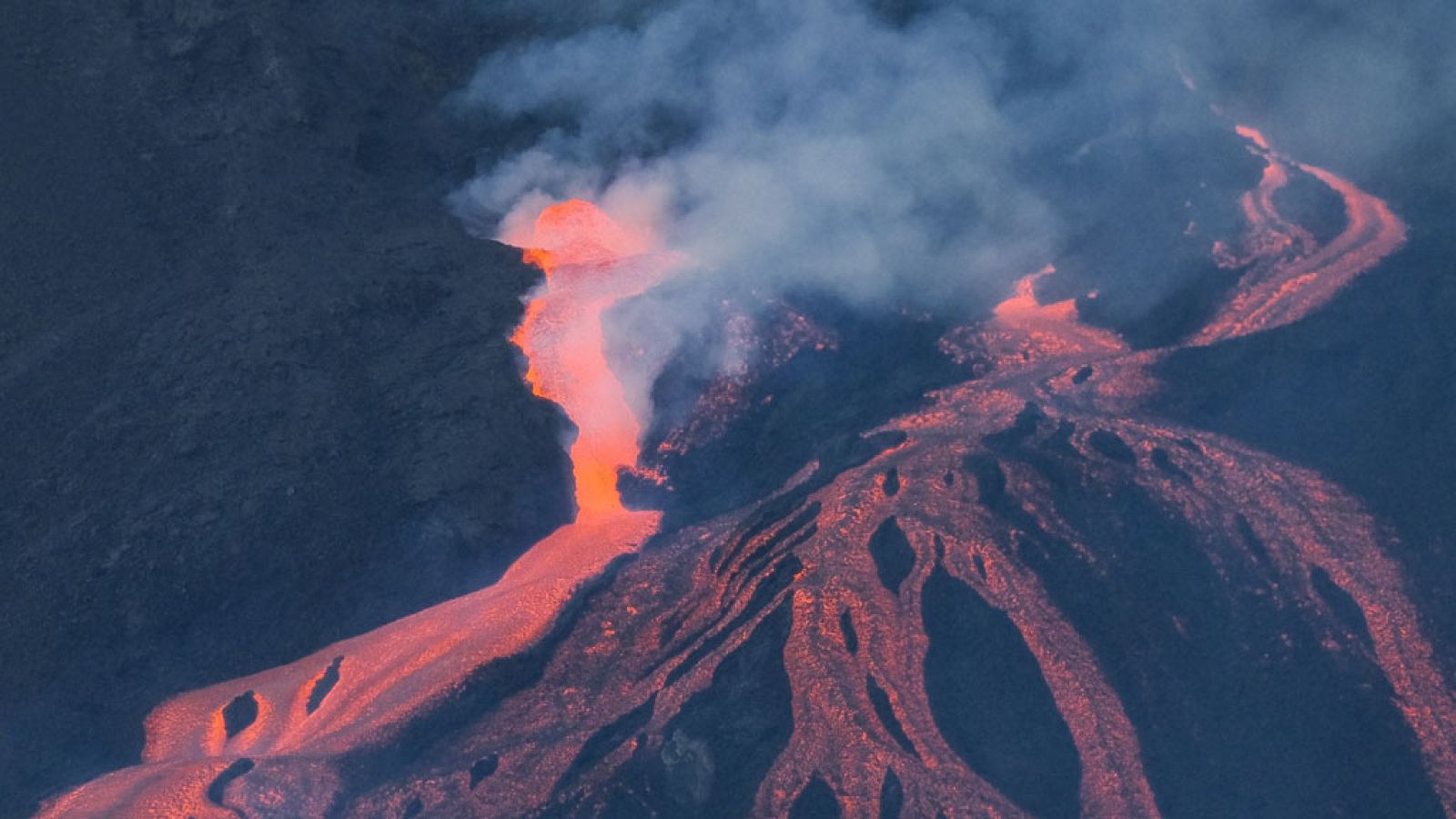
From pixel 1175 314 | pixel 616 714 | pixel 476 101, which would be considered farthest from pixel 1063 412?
pixel 476 101

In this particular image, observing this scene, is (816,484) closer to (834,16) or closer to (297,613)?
(297,613)

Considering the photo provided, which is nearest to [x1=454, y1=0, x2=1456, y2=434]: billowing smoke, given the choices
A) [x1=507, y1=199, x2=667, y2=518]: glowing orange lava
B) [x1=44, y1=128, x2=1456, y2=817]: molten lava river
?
[x1=507, y1=199, x2=667, y2=518]: glowing orange lava

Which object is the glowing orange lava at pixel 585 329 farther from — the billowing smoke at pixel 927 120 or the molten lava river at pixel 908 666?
the molten lava river at pixel 908 666

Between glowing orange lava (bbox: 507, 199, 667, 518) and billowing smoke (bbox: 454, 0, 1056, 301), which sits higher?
billowing smoke (bbox: 454, 0, 1056, 301)

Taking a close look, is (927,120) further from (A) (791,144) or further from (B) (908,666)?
(B) (908,666)

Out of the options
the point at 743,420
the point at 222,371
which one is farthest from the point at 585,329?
the point at 222,371

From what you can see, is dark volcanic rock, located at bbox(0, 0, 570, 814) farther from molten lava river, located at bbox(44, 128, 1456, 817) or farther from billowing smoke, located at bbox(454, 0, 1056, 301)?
billowing smoke, located at bbox(454, 0, 1056, 301)

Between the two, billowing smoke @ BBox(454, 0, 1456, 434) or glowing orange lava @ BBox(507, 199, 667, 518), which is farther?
billowing smoke @ BBox(454, 0, 1456, 434)
